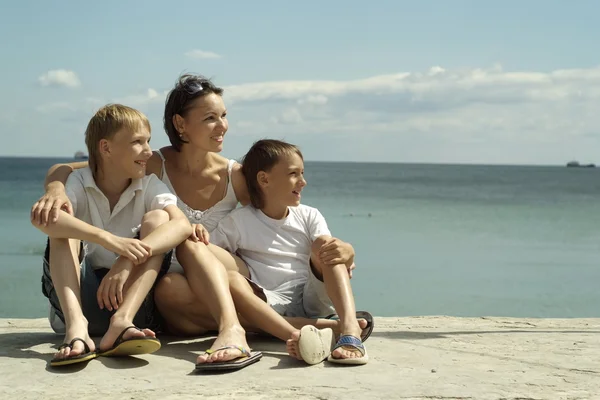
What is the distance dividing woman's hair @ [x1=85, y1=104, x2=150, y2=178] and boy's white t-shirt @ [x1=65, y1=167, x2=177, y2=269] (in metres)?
0.09

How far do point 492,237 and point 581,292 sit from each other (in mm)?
7345

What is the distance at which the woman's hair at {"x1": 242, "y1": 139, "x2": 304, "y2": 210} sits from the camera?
4.01 meters

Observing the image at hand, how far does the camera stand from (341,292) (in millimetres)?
3570

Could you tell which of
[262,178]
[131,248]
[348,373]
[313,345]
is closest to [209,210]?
[262,178]

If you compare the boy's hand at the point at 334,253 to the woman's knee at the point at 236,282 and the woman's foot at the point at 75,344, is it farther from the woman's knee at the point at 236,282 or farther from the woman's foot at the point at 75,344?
the woman's foot at the point at 75,344

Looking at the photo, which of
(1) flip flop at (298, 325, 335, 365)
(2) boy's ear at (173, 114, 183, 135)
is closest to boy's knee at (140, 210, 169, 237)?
(2) boy's ear at (173, 114, 183, 135)

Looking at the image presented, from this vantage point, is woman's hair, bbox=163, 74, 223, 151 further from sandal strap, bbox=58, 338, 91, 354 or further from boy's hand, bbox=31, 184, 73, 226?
sandal strap, bbox=58, 338, 91, 354

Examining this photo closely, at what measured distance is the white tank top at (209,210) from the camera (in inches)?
160

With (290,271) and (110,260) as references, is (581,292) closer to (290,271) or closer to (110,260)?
(290,271)

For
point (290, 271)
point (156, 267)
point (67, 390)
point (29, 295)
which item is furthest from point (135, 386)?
point (29, 295)

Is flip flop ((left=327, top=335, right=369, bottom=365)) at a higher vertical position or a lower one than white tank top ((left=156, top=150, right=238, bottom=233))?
lower

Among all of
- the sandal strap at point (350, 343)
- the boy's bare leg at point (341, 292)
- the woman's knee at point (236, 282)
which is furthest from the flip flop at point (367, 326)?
the woman's knee at point (236, 282)

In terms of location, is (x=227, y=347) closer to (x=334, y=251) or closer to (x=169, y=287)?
(x=169, y=287)

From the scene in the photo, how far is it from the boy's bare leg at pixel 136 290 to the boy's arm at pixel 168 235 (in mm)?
62
